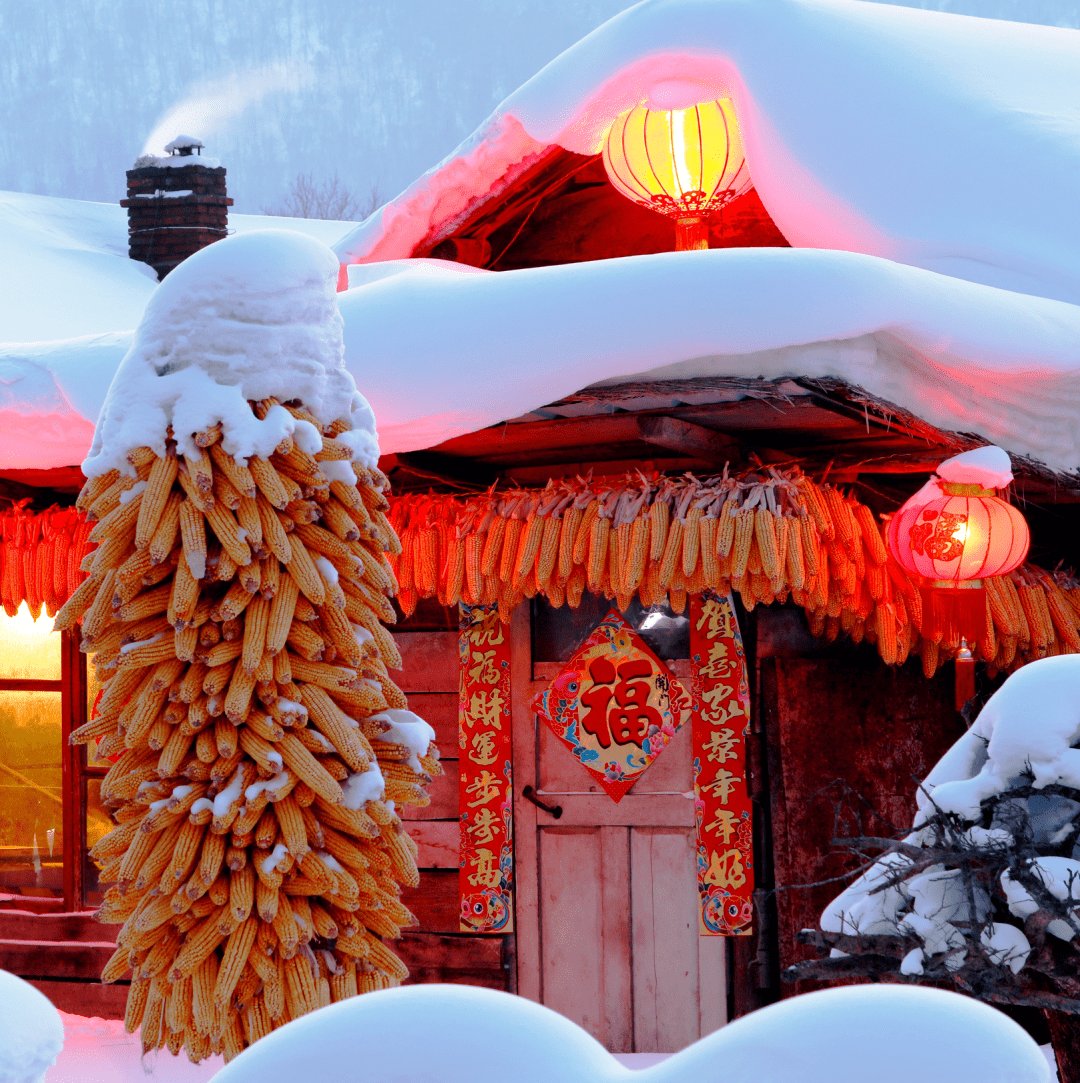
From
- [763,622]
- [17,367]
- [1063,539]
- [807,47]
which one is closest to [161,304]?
[17,367]

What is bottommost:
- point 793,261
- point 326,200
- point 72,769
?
point 72,769

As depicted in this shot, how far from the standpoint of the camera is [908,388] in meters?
3.95

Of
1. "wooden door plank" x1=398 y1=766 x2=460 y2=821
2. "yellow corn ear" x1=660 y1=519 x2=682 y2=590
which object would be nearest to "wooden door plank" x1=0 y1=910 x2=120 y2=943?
"wooden door plank" x1=398 y1=766 x2=460 y2=821

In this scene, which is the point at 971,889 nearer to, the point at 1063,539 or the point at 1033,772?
the point at 1033,772

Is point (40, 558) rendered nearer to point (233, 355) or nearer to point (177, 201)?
point (233, 355)

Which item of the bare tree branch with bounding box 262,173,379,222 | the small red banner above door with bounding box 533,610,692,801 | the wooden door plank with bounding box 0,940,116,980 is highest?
the bare tree branch with bounding box 262,173,379,222

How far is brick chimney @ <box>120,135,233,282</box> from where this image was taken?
9742mm

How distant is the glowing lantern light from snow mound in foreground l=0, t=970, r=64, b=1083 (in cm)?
422

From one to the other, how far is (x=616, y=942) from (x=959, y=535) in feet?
6.84

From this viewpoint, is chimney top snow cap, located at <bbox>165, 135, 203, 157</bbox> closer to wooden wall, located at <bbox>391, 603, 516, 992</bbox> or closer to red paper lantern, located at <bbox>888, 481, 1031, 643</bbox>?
wooden wall, located at <bbox>391, 603, 516, 992</bbox>

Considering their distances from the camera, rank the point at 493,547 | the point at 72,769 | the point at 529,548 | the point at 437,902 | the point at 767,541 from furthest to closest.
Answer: the point at 72,769
the point at 437,902
the point at 493,547
the point at 529,548
the point at 767,541

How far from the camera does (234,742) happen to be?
2561mm

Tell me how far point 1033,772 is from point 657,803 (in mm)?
2966

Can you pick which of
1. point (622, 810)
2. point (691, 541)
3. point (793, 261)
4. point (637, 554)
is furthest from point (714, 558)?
point (622, 810)
